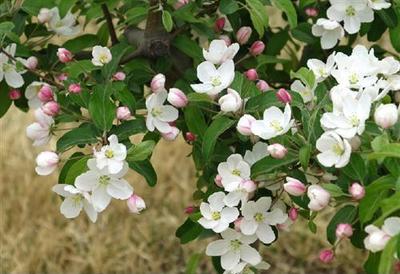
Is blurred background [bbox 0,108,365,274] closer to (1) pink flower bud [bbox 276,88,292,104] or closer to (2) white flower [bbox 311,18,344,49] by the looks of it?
(2) white flower [bbox 311,18,344,49]

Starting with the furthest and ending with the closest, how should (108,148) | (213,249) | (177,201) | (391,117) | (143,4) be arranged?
1. (177,201)
2. (143,4)
3. (213,249)
4. (108,148)
5. (391,117)

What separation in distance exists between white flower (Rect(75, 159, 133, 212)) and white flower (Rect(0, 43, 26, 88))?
0.40 meters

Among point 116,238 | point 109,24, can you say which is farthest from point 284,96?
point 116,238

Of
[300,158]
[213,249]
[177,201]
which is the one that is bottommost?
[177,201]

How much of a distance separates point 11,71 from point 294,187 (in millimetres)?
680

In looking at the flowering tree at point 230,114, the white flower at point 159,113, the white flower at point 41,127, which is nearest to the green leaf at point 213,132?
the flowering tree at point 230,114

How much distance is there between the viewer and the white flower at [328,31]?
1660mm

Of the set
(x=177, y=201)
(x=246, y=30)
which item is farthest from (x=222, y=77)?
(x=177, y=201)

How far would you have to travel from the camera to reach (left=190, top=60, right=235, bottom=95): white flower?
146 cm

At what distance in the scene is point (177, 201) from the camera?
3291 millimetres

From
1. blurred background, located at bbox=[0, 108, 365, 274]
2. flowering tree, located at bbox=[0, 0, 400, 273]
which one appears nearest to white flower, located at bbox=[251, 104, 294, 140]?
flowering tree, located at bbox=[0, 0, 400, 273]

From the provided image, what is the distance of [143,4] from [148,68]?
12cm

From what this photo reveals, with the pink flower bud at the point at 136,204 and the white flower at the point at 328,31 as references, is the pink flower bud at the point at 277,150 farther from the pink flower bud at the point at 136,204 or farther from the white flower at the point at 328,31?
the white flower at the point at 328,31

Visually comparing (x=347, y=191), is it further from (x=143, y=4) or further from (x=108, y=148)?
(x=143, y=4)
